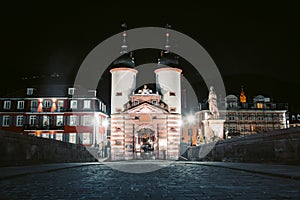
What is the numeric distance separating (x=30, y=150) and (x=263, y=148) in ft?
38.2

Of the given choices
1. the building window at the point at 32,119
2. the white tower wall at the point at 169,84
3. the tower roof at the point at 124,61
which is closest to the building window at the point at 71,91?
the building window at the point at 32,119

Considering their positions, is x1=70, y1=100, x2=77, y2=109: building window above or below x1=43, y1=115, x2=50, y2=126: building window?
above

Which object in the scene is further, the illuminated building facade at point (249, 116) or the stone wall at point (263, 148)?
the illuminated building facade at point (249, 116)

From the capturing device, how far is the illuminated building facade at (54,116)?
5541cm

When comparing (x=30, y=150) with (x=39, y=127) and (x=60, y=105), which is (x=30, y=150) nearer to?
(x=39, y=127)

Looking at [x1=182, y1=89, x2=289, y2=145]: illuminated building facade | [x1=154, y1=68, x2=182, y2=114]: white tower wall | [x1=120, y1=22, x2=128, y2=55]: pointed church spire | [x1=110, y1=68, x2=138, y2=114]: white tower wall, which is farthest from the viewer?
[x1=182, y1=89, x2=289, y2=145]: illuminated building facade

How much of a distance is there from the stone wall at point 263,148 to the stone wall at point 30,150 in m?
10.6

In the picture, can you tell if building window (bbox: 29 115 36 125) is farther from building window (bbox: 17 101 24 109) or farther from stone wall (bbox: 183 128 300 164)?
stone wall (bbox: 183 128 300 164)

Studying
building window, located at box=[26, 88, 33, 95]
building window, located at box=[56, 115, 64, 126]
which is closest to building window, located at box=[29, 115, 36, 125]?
building window, located at box=[56, 115, 64, 126]

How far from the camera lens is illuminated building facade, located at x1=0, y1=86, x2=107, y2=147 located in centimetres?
5541

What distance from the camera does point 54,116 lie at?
56250 mm

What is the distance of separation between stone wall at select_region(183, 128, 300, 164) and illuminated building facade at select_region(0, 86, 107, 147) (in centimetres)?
3374

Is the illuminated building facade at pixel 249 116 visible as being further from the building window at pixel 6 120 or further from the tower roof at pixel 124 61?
the building window at pixel 6 120

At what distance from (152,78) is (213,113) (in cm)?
3571
